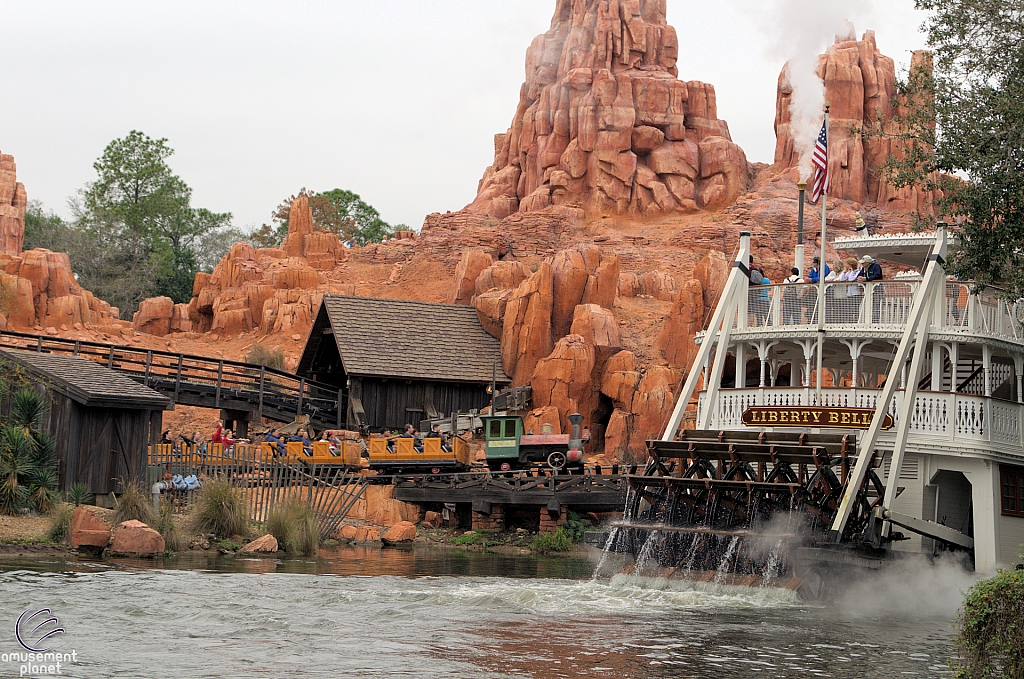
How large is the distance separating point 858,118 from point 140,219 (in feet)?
153

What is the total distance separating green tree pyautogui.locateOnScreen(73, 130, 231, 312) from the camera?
76.6 meters

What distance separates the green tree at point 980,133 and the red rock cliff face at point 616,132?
5395 cm

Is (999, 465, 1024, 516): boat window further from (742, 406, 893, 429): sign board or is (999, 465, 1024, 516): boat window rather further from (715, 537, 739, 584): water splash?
(715, 537, 739, 584): water splash

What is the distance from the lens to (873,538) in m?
20.5

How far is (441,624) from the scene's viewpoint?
52.5 ft

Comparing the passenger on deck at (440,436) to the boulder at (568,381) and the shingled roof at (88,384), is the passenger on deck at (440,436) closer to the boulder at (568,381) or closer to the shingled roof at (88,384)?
the boulder at (568,381)

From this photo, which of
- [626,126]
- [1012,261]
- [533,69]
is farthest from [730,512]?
[533,69]

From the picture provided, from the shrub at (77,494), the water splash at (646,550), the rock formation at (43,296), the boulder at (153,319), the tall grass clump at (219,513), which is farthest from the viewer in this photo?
the boulder at (153,319)

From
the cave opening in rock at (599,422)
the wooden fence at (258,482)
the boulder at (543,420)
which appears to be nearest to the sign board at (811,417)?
the wooden fence at (258,482)

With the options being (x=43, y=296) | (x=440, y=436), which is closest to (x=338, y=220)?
(x=43, y=296)

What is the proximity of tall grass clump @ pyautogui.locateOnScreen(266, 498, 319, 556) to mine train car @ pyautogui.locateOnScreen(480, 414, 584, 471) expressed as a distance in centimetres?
978

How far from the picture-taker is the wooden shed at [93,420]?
1073 inches

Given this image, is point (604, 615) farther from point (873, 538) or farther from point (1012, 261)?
point (1012, 261)

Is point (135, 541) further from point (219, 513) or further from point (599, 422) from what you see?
point (599, 422)
